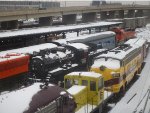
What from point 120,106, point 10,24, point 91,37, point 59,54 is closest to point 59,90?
point 120,106

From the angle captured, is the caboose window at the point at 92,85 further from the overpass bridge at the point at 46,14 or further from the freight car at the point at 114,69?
the overpass bridge at the point at 46,14

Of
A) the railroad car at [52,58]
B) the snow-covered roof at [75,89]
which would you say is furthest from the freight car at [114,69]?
the snow-covered roof at [75,89]

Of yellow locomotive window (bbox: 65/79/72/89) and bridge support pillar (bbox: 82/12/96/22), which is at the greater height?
bridge support pillar (bbox: 82/12/96/22)

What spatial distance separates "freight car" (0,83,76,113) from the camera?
10.3 meters

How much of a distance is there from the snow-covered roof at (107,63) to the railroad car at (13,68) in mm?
4846

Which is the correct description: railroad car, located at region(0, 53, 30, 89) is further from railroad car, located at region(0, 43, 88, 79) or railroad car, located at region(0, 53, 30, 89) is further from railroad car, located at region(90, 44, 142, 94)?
railroad car, located at region(90, 44, 142, 94)

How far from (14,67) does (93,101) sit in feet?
18.4

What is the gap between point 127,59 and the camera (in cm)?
2331

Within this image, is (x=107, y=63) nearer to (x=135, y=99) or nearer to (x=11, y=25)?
(x=135, y=99)

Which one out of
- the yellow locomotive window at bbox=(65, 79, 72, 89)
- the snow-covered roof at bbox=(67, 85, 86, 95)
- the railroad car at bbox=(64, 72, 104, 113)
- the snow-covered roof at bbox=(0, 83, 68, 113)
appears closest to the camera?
the snow-covered roof at bbox=(0, 83, 68, 113)

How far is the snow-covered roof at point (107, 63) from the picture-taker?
67.1 feet

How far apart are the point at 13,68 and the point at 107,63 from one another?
22.1ft

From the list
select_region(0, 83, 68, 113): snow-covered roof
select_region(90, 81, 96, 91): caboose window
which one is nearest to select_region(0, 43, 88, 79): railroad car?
select_region(90, 81, 96, 91): caboose window

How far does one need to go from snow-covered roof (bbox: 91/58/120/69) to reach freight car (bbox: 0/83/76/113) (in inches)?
292
